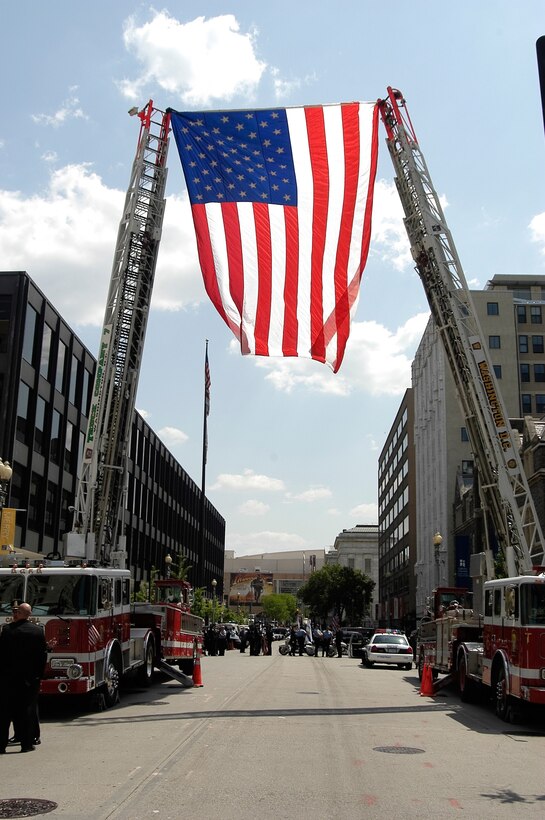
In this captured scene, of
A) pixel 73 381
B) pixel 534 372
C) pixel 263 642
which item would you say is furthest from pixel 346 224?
pixel 534 372

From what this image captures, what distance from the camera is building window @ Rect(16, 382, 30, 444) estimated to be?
123 ft

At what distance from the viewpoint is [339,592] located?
105875 millimetres

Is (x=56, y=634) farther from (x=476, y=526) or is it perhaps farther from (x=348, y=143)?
(x=476, y=526)

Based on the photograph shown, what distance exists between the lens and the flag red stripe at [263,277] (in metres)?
19.6

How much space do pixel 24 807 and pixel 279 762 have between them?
341cm

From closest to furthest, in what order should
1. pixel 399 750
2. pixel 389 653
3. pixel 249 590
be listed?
1. pixel 399 750
2. pixel 389 653
3. pixel 249 590

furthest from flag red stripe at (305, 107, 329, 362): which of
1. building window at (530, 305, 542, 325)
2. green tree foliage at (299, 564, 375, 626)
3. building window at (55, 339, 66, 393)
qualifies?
green tree foliage at (299, 564, 375, 626)

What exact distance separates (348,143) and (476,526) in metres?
40.1

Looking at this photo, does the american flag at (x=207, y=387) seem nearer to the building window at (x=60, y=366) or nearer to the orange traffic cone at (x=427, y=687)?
the building window at (x=60, y=366)

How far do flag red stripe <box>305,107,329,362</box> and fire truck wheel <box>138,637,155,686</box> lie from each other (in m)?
7.71

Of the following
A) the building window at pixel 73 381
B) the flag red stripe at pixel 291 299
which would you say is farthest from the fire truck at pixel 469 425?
the building window at pixel 73 381

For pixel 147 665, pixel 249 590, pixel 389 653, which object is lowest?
pixel 389 653

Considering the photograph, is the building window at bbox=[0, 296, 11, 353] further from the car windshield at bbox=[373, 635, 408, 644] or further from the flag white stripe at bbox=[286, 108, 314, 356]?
the flag white stripe at bbox=[286, 108, 314, 356]

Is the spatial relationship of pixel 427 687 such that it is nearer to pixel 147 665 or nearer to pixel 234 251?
pixel 147 665
